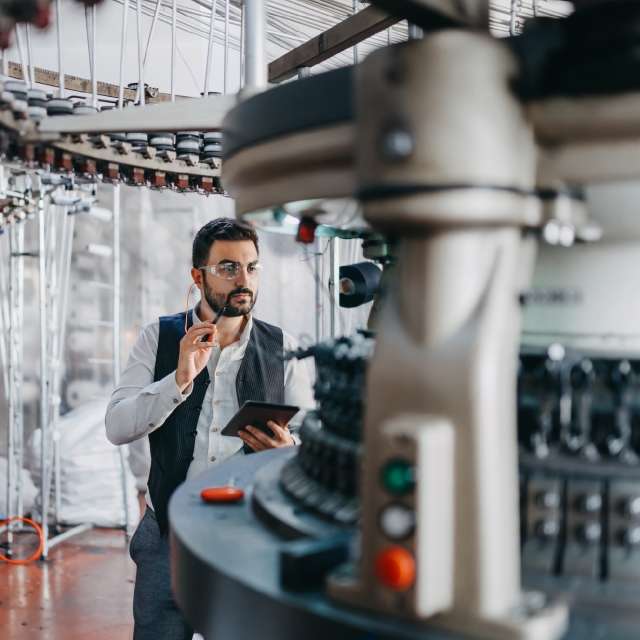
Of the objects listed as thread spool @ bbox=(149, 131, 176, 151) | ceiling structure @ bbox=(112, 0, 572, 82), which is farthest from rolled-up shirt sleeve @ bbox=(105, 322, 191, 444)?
ceiling structure @ bbox=(112, 0, 572, 82)

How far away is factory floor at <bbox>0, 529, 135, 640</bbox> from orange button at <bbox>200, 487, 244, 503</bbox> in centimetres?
254

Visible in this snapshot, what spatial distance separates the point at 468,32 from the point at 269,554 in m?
0.46

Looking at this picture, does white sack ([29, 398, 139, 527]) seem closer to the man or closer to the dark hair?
the man

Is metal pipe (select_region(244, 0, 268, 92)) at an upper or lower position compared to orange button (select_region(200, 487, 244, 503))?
upper

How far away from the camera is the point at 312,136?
2.17 feet

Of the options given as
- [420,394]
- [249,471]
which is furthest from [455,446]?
[249,471]

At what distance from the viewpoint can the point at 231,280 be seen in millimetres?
2100

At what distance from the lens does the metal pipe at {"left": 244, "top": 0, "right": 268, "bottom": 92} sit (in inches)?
33.7

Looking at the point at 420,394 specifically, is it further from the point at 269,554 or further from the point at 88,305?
the point at 88,305

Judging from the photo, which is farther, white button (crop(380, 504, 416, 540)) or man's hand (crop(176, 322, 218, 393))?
man's hand (crop(176, 322, 218, 393))

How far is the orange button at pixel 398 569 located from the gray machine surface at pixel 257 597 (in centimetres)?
4

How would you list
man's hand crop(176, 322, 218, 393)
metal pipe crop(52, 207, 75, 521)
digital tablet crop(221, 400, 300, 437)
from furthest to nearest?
metal pipe crop(52, 207, 75, 521), man's hand crop(176, 322, 218, 393), digital tablet crop(221, 400, 300, 437)

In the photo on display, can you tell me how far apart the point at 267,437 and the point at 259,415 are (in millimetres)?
55

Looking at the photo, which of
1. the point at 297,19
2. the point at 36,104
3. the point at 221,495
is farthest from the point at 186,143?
the point at 297,19
